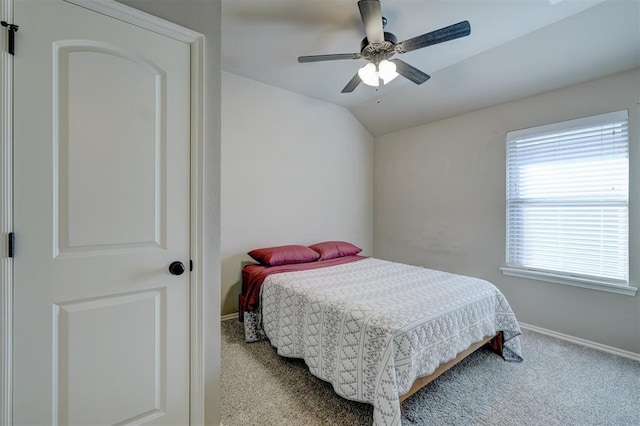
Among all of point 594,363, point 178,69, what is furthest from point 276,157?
point 594,363

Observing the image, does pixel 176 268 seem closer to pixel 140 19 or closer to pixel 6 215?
pixel 6 215

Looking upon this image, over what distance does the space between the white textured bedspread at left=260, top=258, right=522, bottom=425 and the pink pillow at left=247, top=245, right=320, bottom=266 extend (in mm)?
384

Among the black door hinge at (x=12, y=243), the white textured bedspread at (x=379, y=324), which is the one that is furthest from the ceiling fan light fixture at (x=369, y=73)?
the black door hinge at (x=12, y=243)

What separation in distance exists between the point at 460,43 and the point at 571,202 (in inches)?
72.6

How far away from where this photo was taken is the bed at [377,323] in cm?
154

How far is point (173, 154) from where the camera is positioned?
1398mm

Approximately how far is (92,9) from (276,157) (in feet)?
7.94

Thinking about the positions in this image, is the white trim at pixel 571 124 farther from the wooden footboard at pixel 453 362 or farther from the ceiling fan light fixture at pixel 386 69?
the wooden footboard at pixel 453 362

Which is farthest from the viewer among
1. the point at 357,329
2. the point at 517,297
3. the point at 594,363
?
the point at 517,297

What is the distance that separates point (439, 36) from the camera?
1881 mm

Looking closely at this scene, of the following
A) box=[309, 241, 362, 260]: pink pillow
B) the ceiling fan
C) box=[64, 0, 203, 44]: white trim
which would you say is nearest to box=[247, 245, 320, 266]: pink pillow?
box=[309, 241, 362, 260]: pink pillow

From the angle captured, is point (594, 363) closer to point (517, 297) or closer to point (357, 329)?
point (517, 297)

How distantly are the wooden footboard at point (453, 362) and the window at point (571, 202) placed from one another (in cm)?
103

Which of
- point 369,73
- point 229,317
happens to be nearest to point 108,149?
point 369,73
